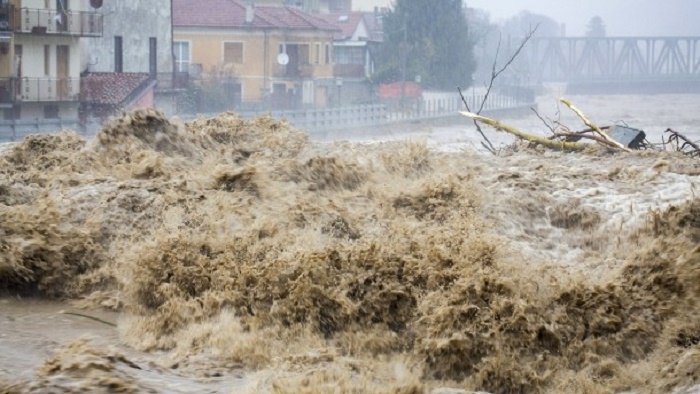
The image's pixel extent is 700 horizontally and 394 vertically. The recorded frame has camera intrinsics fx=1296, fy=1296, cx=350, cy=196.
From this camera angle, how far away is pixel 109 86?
136 feet

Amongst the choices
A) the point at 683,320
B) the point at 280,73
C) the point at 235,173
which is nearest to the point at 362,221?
the point at 235,173

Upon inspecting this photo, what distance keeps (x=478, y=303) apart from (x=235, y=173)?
14.1 ft

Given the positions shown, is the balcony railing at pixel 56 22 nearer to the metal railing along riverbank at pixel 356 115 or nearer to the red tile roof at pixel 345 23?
the metal railing along riverbank at pixel 356 115

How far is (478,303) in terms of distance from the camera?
977cm

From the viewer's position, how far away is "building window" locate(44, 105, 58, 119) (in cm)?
3903

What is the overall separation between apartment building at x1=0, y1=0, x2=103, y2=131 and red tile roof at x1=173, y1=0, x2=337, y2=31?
39.5 feet

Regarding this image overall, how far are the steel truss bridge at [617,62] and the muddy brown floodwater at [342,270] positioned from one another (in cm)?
5798

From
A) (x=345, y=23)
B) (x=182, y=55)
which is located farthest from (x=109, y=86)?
(x=345, y=23)

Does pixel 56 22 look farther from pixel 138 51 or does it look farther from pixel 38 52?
pixel 138 51

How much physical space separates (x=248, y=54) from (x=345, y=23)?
11.3 metres

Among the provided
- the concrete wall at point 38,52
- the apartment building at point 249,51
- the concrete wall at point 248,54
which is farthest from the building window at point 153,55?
the concrete wall at point 38,52

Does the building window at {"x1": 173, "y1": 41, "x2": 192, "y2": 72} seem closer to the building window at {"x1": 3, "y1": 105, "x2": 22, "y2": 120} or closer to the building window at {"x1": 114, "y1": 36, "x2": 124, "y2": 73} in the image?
the building window at {"x1": 114, "y1": 36, "x2": 124, "y2": 73}

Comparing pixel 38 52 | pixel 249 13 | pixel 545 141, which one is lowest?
pixel 545 141

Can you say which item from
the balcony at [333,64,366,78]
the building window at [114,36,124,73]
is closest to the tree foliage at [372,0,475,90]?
the balcony at [333,64,366,78]
